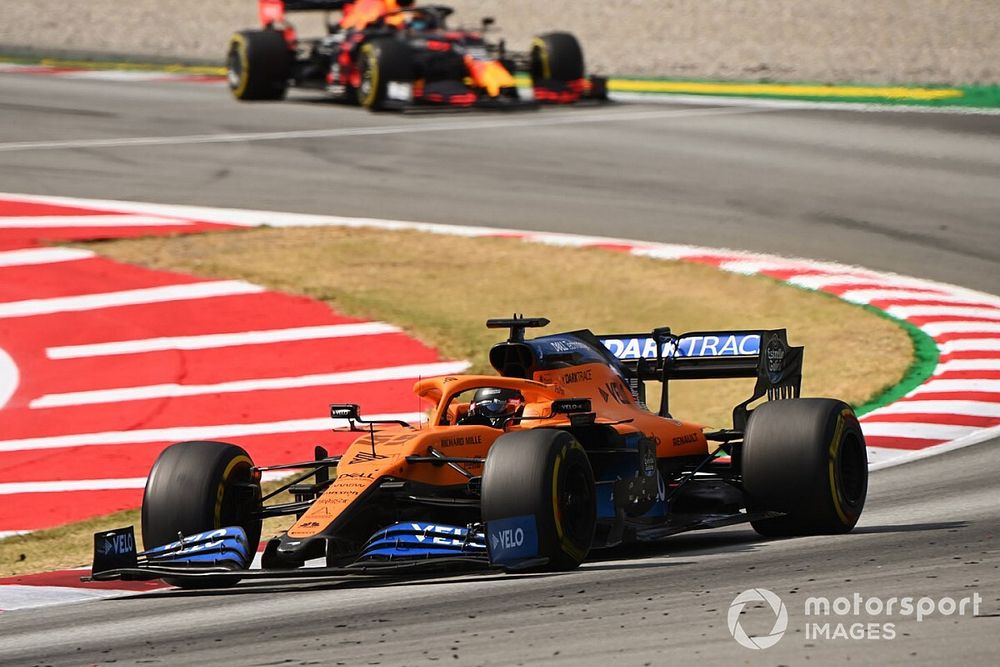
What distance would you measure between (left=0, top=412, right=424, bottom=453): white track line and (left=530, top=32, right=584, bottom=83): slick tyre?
14420mm

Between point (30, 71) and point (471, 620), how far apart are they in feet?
86.7

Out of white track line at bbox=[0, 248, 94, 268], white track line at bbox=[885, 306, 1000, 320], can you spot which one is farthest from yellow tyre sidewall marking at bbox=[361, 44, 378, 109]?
white track line at bbox=[885, 306, 1000, 320]

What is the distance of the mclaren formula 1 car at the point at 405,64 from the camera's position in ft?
84.5

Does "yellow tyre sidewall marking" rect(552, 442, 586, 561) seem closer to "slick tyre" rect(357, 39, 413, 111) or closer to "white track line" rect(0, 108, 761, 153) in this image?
"white track line" rect(0, 108, 761, 153)

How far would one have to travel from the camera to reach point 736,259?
17.4 m

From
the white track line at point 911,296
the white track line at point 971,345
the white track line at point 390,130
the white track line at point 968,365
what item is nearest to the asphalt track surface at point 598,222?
the white track line at point 390,130

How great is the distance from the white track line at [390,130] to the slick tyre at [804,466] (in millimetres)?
16050

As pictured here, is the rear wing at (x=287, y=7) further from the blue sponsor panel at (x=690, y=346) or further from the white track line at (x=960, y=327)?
the blue sponsor panel at (x=690, y=346)

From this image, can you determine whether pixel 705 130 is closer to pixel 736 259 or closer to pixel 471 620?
pixel 736 259

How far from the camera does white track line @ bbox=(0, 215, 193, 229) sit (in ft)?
61.0

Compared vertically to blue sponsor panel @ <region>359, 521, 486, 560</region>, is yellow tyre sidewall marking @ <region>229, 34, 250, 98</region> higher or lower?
higher

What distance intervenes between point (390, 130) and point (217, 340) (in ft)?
33.7

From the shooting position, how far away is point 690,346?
396 inches

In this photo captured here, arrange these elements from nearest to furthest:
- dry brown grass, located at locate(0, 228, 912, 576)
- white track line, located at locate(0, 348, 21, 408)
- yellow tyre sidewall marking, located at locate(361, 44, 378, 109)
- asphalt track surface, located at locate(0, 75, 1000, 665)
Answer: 1. asphalt track surface, located at locate(0, 75, 1000, 665)
2. white track line, located at locate(0, 348, 21, 408)
3. dry brown grass, located at locate(0, 228, 912, 576)
4. yellow tyre sidewall marking, located at locate(361, 44, 378, 109)
